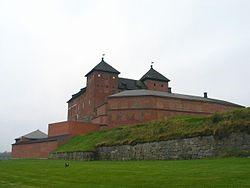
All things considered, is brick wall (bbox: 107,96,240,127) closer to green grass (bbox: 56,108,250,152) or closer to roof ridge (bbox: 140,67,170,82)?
roof ridge (bbox: 140,67,170,82)

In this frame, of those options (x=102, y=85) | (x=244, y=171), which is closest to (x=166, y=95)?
(x=102, y=85)

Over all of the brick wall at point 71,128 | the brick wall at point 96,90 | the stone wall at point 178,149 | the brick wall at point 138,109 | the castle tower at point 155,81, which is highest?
the castle tower at point 155,81

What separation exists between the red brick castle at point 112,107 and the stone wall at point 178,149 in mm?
15505

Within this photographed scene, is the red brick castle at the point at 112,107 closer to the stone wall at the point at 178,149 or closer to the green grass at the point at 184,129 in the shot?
the green grass at the point at 184,129

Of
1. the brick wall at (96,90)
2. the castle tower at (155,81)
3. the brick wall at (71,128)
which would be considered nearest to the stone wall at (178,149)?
the brick wall at (71,128)

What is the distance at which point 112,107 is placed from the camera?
5138 centimetres

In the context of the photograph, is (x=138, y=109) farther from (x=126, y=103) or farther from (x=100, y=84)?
(x=100, y=84)

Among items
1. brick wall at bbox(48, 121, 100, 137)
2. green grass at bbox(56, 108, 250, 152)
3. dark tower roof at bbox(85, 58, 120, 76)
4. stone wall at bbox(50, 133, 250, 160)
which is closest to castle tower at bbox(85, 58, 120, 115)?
dark tower roof at bbox(85, 58, 120, 76)

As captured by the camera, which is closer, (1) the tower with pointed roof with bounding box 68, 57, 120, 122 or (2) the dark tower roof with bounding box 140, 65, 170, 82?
(1) the tower with pointed roof with bounding box 68, 57, 120, 122

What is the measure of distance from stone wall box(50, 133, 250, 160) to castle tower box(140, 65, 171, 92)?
125 feet

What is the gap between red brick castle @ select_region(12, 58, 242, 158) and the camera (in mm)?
46094

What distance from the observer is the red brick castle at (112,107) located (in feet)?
151

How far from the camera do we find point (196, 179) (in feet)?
34.8

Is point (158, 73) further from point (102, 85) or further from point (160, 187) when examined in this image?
point (160, 187)
